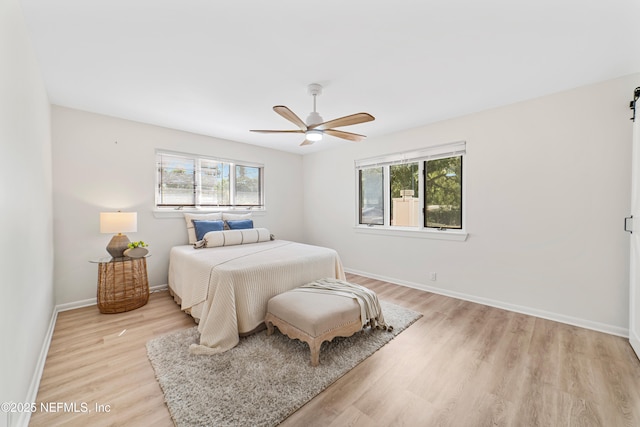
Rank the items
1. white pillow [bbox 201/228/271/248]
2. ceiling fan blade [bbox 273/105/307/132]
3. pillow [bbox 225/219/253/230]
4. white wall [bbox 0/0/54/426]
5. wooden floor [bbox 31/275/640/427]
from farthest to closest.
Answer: pillow [bbox 225/219/253/230], white pillow [bbox 201/228/271/248], ceiling fan blade [bbox 273/105/307/132], wooden floor [bbox 31/275/640/427], white wall [bbox 0/0/54/426]

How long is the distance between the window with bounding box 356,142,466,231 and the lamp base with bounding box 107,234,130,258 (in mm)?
3516

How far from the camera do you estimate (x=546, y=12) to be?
157 cm

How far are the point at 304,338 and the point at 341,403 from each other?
20.4 inches

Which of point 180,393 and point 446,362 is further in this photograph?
point 446,362

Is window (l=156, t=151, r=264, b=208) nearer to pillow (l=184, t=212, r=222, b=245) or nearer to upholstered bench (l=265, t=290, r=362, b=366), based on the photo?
pillow (l=184, t=212, r=222, b=245)

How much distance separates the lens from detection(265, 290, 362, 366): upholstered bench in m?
1.93

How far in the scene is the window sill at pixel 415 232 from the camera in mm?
3357

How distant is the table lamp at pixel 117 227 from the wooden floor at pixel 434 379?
31.7 inches

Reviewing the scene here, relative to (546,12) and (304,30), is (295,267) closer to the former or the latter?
(304,30)

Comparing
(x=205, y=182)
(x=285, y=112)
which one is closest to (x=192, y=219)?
(x=205, y=182)

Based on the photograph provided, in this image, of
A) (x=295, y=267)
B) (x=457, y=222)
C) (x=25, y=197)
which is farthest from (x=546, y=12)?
(x=25, y=197)

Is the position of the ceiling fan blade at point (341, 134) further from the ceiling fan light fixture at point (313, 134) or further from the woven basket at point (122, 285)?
the woven basket at point (122, 285)

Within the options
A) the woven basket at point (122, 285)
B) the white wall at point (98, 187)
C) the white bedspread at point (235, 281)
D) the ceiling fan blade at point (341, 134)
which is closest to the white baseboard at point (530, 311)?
the white bedspread at point (235, 281)

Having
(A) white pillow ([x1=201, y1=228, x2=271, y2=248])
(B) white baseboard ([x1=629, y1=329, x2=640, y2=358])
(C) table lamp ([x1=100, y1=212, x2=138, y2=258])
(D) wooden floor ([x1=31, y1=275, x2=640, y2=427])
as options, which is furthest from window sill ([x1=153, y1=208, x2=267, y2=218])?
(B) white baseboard ([x1=629, y1=329, x2=640, y2=358])
